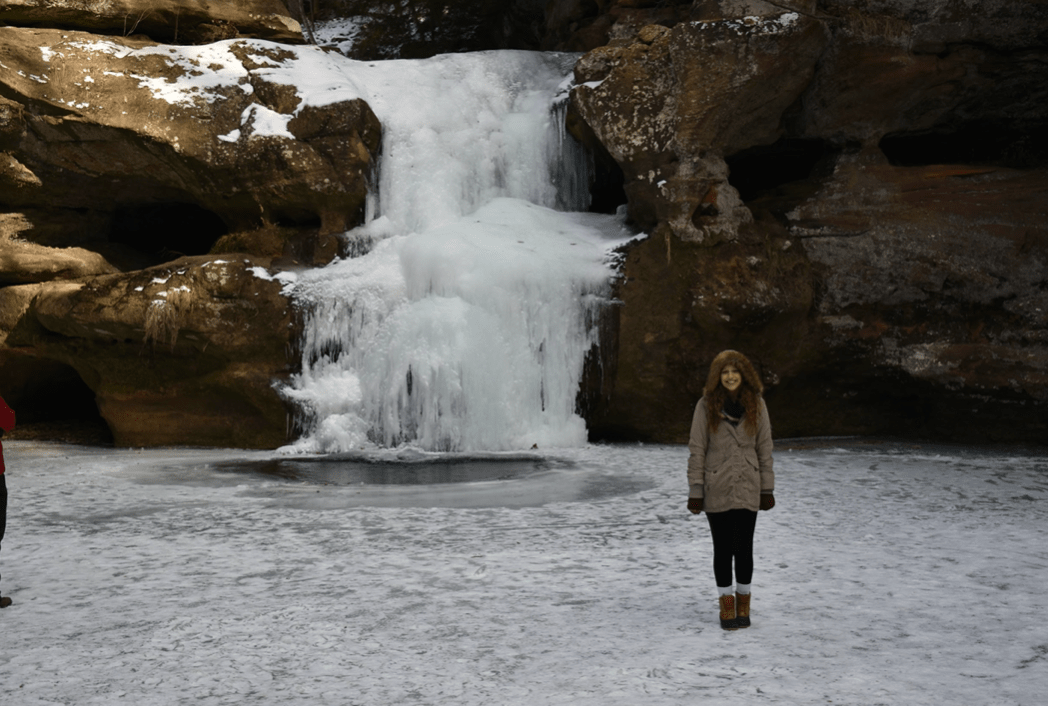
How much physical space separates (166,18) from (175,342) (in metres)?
5.42

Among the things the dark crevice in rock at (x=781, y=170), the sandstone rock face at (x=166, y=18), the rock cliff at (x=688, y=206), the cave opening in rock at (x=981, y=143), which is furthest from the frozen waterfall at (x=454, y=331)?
the cave opening in rock at (x=981, y=143)

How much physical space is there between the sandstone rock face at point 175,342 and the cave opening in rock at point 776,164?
694cm

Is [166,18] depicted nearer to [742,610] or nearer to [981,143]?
[981,143]

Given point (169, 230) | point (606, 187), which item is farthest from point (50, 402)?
point (606, 187)

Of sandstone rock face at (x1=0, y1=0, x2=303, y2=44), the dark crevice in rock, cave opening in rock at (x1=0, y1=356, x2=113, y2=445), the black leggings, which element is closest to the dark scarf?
the black leggings

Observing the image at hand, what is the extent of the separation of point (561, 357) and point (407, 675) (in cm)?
829

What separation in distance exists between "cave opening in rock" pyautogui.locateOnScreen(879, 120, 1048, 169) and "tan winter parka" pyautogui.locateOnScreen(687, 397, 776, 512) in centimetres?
979

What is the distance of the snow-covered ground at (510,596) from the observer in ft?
12.7

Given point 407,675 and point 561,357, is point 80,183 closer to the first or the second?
point 561,357

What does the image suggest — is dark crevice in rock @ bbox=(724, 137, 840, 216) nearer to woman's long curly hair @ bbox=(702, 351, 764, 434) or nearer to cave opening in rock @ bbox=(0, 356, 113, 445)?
woman's long curly hair @ bbox=(702, 351, 764, 434)

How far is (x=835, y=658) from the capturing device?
163 inches

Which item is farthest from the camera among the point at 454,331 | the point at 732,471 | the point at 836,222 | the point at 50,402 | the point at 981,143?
the point at 50,402

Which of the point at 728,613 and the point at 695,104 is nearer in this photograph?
the point at 728,613

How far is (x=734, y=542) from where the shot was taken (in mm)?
4539
